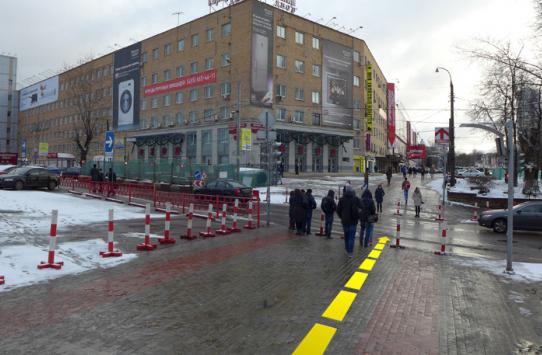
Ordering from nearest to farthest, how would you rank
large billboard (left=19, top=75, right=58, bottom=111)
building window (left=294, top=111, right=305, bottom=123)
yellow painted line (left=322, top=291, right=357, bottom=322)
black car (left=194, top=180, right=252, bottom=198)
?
yellow painted line (left=322, top=291, right=357, bottom=322) < black car (left=194, top=180, right=252, bottom=198) < building window (left=294, top=111, right=305, bottom=123) < large billboard (left=19, top=75, right=58, bottom=111)

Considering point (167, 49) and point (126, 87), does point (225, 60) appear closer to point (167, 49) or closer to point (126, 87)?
point (167, 49)

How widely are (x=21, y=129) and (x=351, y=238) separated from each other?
107549 mm

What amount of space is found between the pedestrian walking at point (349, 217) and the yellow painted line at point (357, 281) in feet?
5.87

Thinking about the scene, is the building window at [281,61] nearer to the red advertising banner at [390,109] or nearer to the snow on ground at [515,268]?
the snow on ground at [515,268]

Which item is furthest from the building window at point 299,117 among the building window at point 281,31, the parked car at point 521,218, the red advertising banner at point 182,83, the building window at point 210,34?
the parked car at point 521,218

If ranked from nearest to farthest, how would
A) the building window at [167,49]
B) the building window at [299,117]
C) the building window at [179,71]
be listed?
the building window at [299,117] → the building window at [179,71] → the building window at [167,49]

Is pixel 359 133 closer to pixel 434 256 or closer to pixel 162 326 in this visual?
pixel 434 256

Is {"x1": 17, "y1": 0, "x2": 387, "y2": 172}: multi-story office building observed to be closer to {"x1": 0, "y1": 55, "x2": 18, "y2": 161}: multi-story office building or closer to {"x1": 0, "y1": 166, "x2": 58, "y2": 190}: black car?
{"x1": 0, "y1": 166, "x2": 58, "y2": 190}: black car

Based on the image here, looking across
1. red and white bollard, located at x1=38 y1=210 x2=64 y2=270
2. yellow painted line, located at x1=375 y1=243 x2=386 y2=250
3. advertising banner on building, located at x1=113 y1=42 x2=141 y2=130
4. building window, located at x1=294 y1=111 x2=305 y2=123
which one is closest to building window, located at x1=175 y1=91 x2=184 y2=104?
advertising banner on building, located at x1=113 y1=42 x2=141 y2=130

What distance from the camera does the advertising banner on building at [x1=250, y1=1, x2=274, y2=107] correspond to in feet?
142

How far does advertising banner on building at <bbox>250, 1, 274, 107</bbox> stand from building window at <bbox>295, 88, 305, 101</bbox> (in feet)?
13.5

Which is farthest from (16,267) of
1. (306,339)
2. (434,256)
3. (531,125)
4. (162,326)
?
(531,125)

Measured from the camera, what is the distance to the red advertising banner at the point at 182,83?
4715 cm

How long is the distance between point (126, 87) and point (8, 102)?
190 ft
